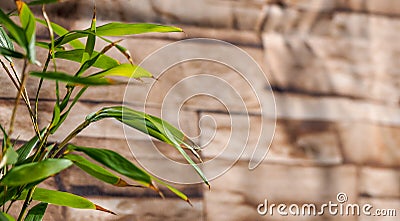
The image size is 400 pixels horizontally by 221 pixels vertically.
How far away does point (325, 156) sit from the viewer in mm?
1545

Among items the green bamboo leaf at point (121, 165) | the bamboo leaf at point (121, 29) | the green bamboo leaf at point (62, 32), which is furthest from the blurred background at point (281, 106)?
the green bamboo leaf at point (121, 165)

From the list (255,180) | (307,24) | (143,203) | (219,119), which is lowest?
(143,203)

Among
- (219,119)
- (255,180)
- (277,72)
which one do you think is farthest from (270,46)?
(255,180)

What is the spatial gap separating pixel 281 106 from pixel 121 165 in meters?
0.81

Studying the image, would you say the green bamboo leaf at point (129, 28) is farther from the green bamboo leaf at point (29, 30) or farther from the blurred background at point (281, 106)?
the blurred background at point (281, 106)

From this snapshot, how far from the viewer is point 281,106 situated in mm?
1526

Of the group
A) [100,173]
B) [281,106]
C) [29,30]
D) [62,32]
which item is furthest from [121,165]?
[281,106]

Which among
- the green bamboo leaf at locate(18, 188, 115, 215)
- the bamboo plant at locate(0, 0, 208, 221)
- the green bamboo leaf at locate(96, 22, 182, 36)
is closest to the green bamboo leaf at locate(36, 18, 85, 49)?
the bamboo plant at locate(0, 0, 208, 221)

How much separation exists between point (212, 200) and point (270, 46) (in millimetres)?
392

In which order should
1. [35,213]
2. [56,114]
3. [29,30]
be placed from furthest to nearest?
1. [35,213]
2. [56,114]
3. [29,30]

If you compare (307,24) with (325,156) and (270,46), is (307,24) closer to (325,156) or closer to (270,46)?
(270,46)

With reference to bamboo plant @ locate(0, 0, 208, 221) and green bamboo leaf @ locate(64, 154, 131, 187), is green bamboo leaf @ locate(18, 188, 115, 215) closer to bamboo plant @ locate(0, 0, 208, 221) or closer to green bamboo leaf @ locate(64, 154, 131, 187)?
bamboo plant @ locate(0, 0, 208, 221)

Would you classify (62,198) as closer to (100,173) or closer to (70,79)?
(100,173)

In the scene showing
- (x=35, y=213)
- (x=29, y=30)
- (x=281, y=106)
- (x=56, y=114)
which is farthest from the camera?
(x=281, y=106)
